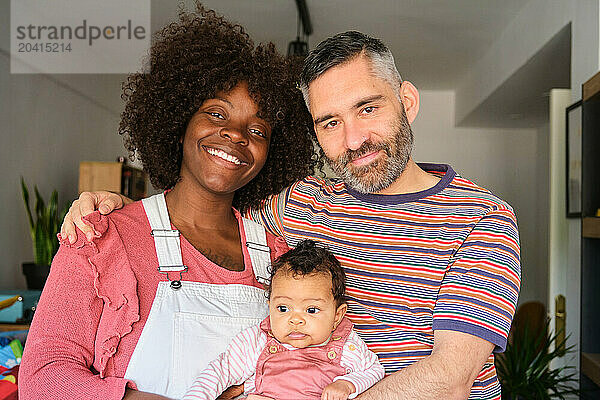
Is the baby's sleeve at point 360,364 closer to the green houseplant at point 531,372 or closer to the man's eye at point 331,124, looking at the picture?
the man's eye at point 331,124

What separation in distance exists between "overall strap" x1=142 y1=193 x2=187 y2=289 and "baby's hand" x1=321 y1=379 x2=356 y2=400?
1.57 ft

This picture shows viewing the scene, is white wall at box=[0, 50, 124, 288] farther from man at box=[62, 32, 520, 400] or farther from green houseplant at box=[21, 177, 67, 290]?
man at box=[62, 32, 520, 400]

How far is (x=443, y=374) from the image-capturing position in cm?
133

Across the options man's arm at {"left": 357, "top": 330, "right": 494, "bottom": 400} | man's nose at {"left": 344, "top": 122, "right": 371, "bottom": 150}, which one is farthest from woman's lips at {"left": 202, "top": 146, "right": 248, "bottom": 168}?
man's arm at {"left": 357, "top": 330, "right": 494, "bottom": 400}

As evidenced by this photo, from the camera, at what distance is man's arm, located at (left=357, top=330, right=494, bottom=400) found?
1.33 metres

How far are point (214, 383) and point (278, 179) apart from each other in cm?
87

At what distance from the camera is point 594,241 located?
284 centimetres

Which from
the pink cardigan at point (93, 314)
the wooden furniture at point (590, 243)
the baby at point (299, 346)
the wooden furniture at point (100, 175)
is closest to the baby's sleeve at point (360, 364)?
the baby at point (299, 346)

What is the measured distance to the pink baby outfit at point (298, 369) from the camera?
143cm

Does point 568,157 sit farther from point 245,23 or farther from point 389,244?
point 245,23

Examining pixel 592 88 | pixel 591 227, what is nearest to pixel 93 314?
pixel 591 227

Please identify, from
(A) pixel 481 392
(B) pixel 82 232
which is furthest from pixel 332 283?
(B) pixel 82 232

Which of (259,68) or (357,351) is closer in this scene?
(357,351)

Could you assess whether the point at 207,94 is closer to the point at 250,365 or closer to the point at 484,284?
the point at 250,365
